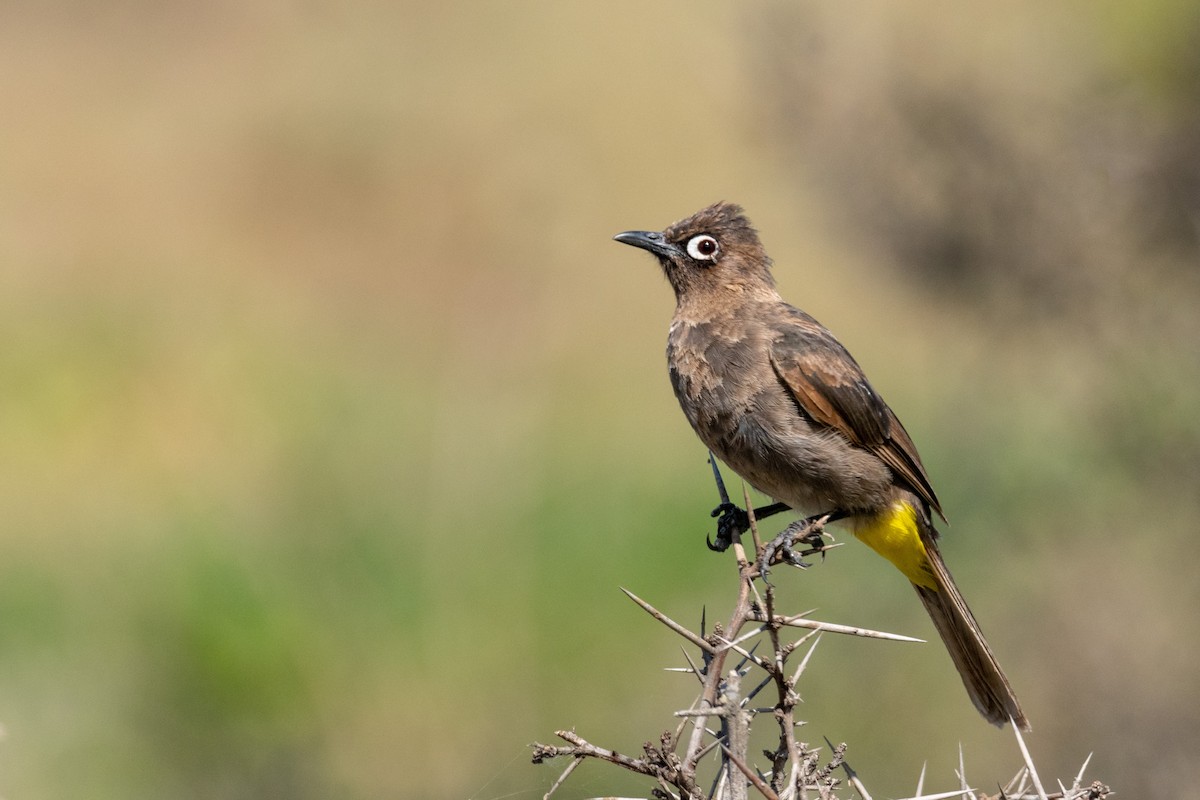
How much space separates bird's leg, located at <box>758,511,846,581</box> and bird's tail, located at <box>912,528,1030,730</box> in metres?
0.45

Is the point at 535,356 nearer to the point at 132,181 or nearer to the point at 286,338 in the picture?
the point at 286,338

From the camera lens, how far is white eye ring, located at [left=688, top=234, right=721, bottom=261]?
Result: 6.33 metres

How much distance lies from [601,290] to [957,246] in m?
7.45

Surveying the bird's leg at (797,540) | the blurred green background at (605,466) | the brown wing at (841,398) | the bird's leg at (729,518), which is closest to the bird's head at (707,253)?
the brown wing at (841,398)

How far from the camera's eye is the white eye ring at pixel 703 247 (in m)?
6.33

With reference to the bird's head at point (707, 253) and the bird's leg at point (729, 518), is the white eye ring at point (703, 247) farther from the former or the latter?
the bird's leg at point (729, 518)

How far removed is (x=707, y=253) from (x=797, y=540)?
1870mm

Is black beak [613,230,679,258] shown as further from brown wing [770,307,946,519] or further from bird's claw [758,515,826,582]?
bird's claw [758,515,826,582]

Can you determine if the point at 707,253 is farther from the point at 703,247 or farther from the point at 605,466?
the point at 605,466

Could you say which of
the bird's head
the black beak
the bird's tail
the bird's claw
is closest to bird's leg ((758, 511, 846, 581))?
the bird's claw

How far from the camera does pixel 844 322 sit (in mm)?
15773

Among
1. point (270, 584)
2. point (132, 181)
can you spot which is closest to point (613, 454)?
point (270, 584)

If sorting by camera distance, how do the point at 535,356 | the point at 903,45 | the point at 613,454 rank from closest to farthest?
the point at 903,45
the point at 535,356
the point at 613,454

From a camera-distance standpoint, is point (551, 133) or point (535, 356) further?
point (551, 133)
